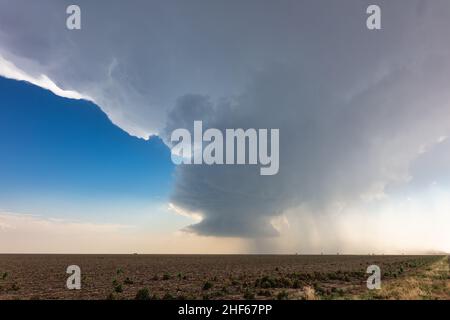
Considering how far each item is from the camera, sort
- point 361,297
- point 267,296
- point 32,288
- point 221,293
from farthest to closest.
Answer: point 32,288 → point 221,293 → point 267,296 → point 361,297

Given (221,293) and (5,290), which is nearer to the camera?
(221,293)

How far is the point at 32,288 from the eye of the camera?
33.5 m

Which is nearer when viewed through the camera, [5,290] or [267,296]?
[267,296]
